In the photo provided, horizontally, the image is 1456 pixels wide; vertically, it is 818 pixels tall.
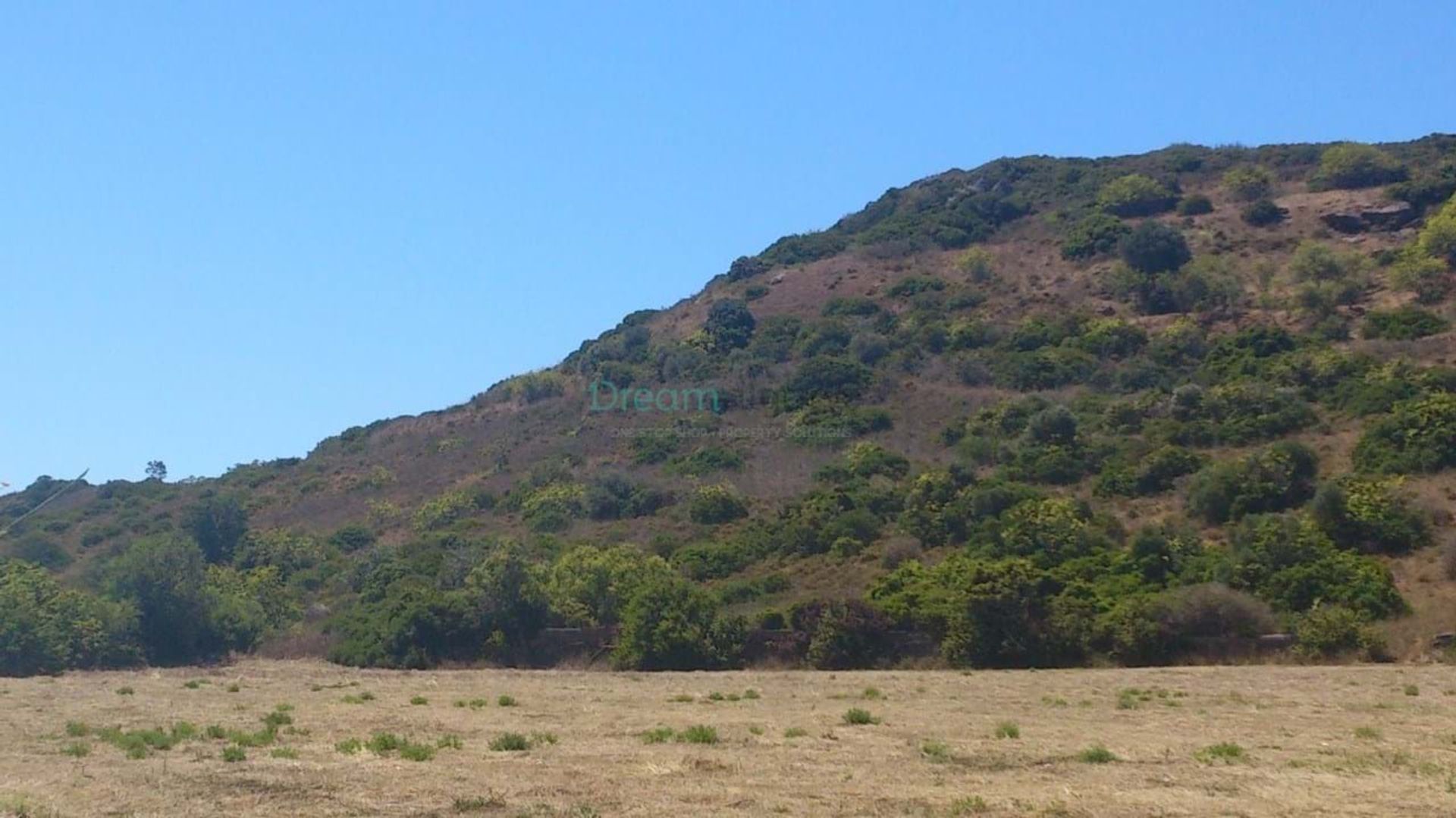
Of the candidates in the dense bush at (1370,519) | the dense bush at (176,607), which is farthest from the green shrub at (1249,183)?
the dense bush at (176,607)

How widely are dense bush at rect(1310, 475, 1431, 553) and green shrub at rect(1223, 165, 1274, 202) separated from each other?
52063 millimetres

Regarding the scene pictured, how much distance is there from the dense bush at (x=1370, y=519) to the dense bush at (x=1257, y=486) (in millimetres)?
2832

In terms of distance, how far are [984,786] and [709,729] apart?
18.2 ft

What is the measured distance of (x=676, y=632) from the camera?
119 feet

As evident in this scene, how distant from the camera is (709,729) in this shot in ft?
62.3

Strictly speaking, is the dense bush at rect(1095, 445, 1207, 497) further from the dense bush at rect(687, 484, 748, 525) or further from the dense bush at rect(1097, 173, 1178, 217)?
the dense bush at rect(1097, 173, 1178, 217)

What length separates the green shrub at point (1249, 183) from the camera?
88.6 meters

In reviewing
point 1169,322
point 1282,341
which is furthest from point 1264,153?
point 1282,341

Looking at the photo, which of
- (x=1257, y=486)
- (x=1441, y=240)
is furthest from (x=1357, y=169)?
(x=1257, y=486)

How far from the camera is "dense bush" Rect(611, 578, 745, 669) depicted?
36.3 metres

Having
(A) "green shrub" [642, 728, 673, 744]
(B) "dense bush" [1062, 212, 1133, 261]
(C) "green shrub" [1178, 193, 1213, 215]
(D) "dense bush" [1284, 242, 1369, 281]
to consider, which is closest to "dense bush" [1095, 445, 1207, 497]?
(D) "dense bush" [1284, 242, 1369, 281]

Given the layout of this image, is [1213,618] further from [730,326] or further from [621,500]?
[730,326]

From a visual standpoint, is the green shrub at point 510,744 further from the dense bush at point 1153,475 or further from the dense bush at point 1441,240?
the dense bush at point 1441,240

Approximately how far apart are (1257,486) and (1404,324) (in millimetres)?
22181
